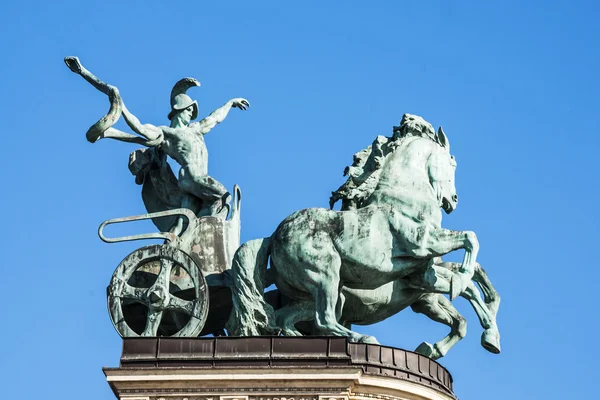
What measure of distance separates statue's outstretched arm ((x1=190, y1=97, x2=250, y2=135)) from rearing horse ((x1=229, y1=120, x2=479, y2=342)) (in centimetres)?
434

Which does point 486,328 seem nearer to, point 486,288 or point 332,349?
point 486,288

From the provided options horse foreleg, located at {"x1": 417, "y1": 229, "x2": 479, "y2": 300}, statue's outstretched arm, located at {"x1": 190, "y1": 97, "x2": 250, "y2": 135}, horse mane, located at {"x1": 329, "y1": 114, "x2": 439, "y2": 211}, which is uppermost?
statue's outstretched arm, located at {"x1": 190, "y1": 97, "x2": 250, "y2": 135}

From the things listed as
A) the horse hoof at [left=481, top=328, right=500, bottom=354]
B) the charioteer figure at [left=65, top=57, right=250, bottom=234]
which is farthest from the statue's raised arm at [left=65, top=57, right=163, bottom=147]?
the horse hoof at [left=481, top=328, right=500, bottom=354]

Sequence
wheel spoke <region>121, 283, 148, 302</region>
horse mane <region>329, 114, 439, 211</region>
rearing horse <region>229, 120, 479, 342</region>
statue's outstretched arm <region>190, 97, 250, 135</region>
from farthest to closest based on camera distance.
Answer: statue's outstretched arm <region>190, 97, 250, 135</region> < horse mane <region>329, 114, 439, 211</region> < wheel spoke <region>121, 283, 148, 302</region> < rearing horse <region>229, 120, 479, 342</region>

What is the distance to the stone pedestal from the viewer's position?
41.4 metres

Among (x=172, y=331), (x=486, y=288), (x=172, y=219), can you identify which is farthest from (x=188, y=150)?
(x=486, y=288)

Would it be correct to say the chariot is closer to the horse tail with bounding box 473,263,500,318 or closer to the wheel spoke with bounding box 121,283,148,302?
the wheel spoke with bounding box 121,283,148,302

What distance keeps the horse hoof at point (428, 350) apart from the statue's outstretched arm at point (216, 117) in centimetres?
751

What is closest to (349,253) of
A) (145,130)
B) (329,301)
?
(329,301)

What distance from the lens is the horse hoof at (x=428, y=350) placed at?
148 ft

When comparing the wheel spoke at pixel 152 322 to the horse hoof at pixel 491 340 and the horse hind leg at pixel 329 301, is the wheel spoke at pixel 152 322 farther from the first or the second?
the horse hoof at pixel 491 340

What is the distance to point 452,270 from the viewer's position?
4544cm

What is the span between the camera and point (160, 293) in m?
43.5

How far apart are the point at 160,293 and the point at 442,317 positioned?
6.92 m
